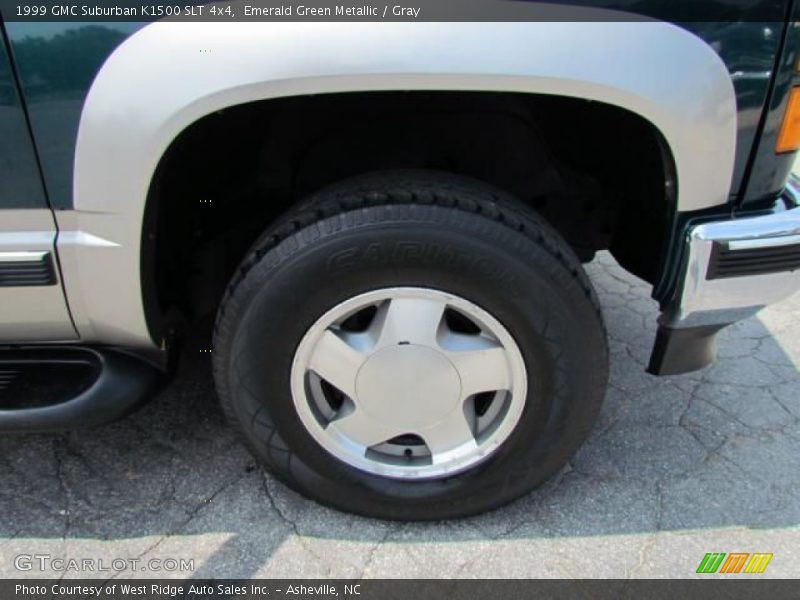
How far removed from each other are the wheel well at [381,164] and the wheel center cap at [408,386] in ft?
1.91

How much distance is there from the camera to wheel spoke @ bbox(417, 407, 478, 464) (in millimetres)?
1785

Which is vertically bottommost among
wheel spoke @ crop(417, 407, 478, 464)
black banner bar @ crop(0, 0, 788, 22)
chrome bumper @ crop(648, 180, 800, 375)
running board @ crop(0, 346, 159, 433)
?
wheel spoke @ crop(417, 407, 478, 464)

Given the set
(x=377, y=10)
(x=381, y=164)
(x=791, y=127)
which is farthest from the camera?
(x=381, y=164)

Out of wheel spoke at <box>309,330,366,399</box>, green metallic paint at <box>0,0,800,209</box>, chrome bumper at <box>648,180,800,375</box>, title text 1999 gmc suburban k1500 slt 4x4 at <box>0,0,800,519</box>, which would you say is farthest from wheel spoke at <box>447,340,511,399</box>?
green metallic paint at <box>0,0,800,209</box>

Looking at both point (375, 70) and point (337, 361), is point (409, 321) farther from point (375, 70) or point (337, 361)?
point (375, 70)

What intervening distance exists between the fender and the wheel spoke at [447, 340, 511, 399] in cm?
64

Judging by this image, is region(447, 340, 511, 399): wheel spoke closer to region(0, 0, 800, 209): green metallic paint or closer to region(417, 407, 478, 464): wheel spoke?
region(417, 407, 478, 464): wheel spoke

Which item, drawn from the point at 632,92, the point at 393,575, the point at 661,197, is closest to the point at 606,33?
the point at 632,92

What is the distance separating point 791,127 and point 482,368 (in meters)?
0.92

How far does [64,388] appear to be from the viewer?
1721 mm

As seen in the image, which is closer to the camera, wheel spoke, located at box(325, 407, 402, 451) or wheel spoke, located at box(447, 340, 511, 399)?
wheel spoke, located at box(447, 340, 511, 399)

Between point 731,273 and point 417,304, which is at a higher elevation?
point 731,273

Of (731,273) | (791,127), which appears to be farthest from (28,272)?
(791,127)
